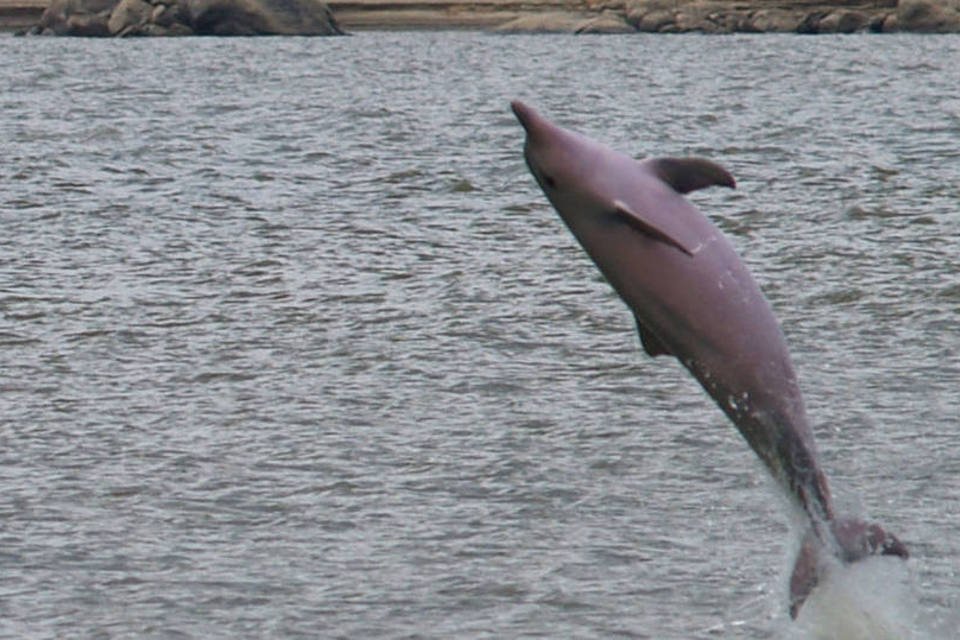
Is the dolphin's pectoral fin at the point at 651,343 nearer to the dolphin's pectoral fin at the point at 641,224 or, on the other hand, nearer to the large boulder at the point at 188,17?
the dolphin's pectoral fin at the point at 641,224

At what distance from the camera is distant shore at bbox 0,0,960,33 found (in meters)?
82.0

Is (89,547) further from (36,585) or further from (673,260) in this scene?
(673,260)

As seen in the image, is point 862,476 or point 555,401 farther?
point 555,401

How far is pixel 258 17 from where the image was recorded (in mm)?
85062

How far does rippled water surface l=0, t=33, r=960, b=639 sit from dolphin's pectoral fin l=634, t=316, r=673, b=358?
71.9 inches

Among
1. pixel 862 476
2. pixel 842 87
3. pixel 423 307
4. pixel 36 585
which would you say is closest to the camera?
pixel 36 585

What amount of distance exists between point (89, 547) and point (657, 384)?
190 inches

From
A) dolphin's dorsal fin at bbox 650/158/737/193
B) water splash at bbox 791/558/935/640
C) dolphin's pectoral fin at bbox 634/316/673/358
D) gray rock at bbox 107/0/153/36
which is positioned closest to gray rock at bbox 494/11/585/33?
gray rock at bbox 107/0/153/36

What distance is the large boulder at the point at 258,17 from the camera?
3312 inches

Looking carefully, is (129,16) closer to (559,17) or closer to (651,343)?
(559,17)

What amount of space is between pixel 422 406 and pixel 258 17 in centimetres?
7300

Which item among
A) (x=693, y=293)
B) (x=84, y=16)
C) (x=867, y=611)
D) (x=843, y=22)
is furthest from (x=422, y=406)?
(x=84, y=16)

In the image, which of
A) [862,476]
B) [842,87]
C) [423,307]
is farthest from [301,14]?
[862,476]

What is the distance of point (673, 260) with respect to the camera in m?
6.86
